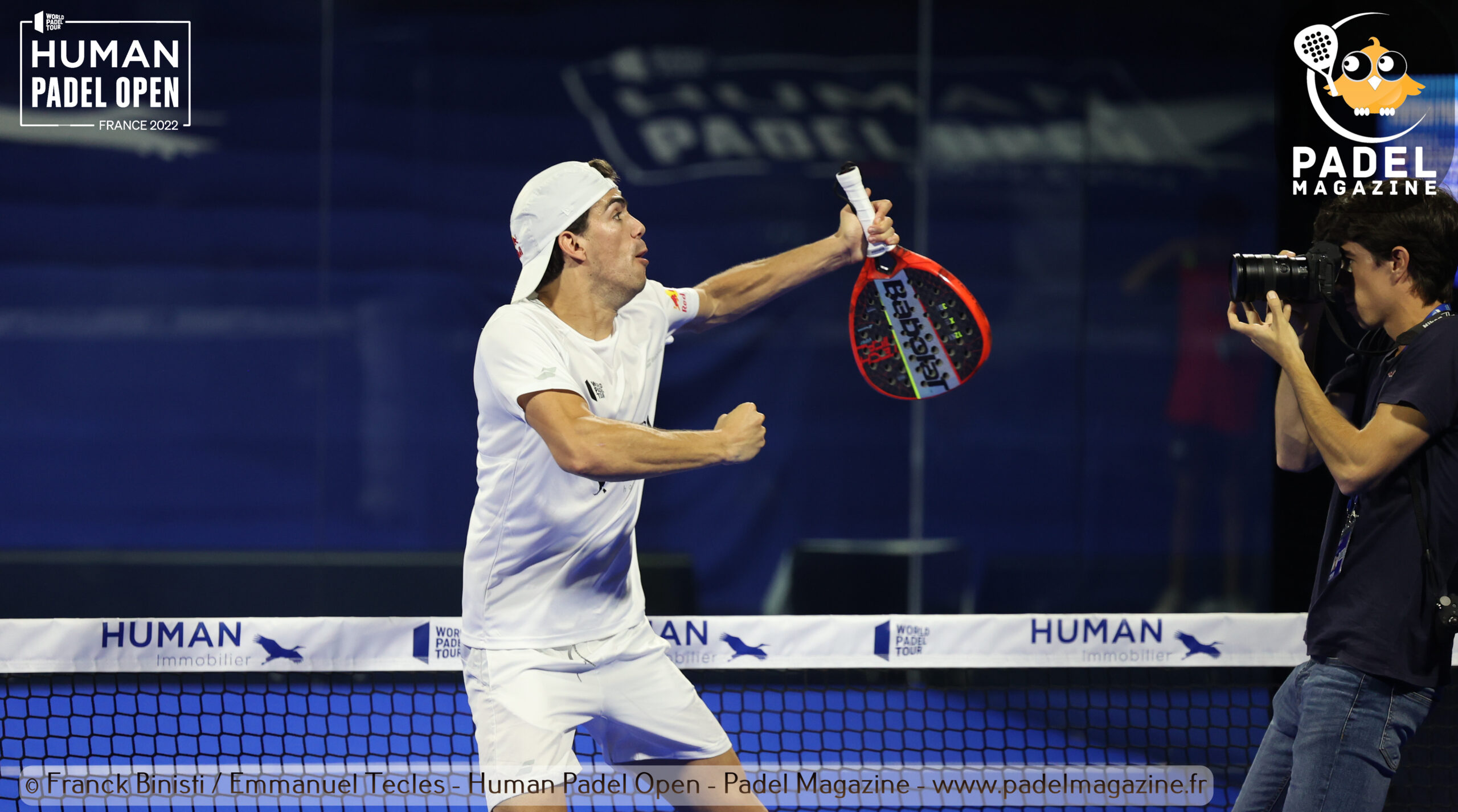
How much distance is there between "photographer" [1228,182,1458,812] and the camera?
2059 millimetres

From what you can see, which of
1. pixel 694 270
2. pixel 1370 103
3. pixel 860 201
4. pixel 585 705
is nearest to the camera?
pixel 585 705

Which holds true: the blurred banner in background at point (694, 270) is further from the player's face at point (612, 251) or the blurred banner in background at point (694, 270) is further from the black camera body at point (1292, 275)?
the black camera body at point (1292, 275)

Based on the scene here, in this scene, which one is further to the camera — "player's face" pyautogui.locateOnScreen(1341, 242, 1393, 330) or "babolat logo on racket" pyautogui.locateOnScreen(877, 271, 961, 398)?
"babolat logo on racket" pyautogui.locateOnScreen(877, 271, 961, 398)

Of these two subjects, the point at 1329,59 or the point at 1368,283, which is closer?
the point at 1368,283

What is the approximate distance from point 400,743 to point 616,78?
2.34 meters

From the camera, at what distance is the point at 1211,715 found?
168 inches

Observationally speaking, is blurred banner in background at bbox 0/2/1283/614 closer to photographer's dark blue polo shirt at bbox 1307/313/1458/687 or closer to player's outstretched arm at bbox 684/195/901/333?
player's outstretched arm at bbox 684/195/901/333

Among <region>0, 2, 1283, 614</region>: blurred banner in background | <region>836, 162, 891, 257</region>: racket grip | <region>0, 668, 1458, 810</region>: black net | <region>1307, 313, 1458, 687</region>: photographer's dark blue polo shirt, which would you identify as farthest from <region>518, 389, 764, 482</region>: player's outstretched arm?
<region>0, 2, 1283, 614</region>: blurred banner in background

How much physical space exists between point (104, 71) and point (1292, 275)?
3562 millimetres

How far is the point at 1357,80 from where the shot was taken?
369cm

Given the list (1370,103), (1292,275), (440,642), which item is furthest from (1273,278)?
(440,642)

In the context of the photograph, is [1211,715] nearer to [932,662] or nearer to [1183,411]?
[1183,411]

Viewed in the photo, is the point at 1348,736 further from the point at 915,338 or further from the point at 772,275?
the point at 772,275

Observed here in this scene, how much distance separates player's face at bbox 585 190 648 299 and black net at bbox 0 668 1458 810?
49.2 inches
